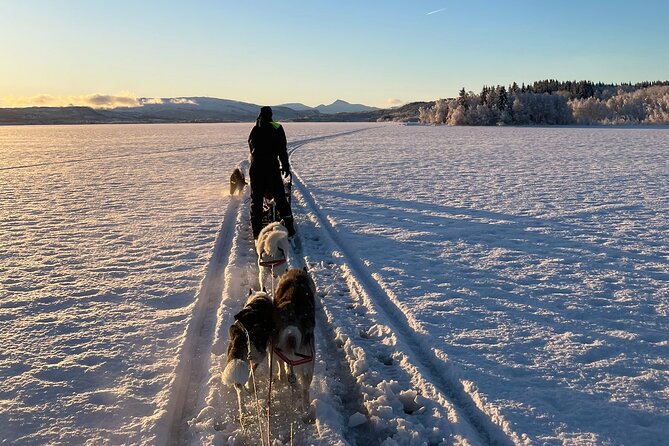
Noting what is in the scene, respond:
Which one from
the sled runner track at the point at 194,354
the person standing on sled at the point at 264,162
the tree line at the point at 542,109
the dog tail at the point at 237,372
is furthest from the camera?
the tree line at the point at 542,109

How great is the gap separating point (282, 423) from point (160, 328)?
211 cm

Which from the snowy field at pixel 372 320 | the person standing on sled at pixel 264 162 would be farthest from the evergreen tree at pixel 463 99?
the person standing on sled at pixel 264 162

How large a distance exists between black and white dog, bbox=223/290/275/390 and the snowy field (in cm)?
51

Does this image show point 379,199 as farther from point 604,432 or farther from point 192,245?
point 604,432

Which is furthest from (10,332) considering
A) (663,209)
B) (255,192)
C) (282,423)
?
(663,209)

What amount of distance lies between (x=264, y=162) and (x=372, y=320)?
13.0 feet

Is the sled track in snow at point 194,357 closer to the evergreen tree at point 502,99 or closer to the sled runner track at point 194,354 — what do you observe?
the sled runner track at point 194,354

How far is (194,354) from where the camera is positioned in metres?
4.35

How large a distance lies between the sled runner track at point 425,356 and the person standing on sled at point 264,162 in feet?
5.85

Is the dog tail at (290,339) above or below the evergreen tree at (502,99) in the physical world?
below

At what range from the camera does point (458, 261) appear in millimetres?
6922

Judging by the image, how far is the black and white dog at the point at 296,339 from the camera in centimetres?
336

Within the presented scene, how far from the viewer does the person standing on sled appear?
7863mm

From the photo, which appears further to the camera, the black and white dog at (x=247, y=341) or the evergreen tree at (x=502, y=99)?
the evergreen tree at (x=502, y=99)
